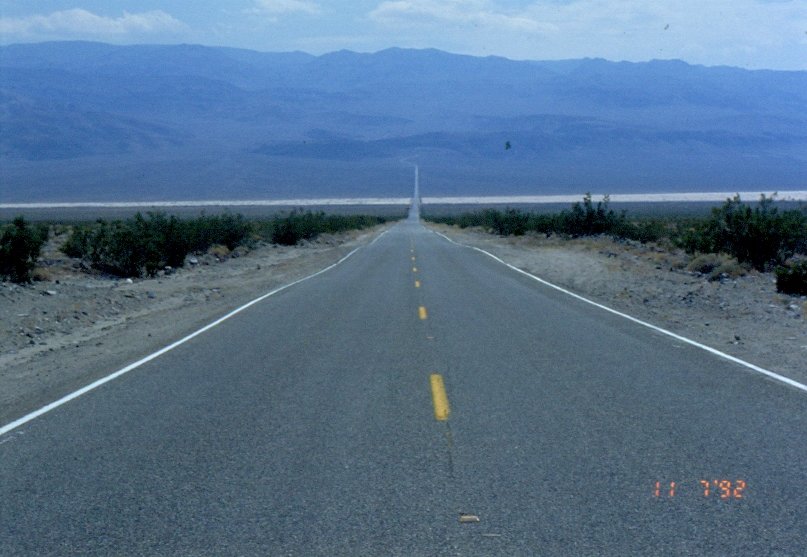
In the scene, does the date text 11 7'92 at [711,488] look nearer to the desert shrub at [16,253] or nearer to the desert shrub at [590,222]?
the desert shrub at [16,253]

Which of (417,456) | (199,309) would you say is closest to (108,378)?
(417,456)

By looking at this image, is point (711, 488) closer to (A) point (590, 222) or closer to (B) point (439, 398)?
(B) point (439, 398)

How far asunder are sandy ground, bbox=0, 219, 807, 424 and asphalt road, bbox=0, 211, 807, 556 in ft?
3.79

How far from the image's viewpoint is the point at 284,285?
89.4 feet

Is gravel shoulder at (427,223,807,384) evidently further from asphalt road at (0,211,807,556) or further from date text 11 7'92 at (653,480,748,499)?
date text 11 7'92 at (653,480,748,499)

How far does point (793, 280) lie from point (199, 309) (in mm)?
13553

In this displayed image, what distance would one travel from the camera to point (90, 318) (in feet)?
63.7

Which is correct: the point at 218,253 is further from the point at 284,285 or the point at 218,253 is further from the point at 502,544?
the point at 502,544

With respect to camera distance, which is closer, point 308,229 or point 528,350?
point 528,350

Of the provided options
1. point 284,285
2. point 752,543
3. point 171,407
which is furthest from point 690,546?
point 284,285

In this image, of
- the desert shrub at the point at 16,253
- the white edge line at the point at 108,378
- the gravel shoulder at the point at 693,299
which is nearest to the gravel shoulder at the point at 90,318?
the white edge line at the point at 108,378

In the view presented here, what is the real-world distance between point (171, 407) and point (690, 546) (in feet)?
19.2

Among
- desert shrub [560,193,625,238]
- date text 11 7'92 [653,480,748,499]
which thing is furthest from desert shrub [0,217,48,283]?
desert shrub [560,193,625,238]

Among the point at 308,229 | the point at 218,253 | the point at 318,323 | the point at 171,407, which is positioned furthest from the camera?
the point at 308,229
